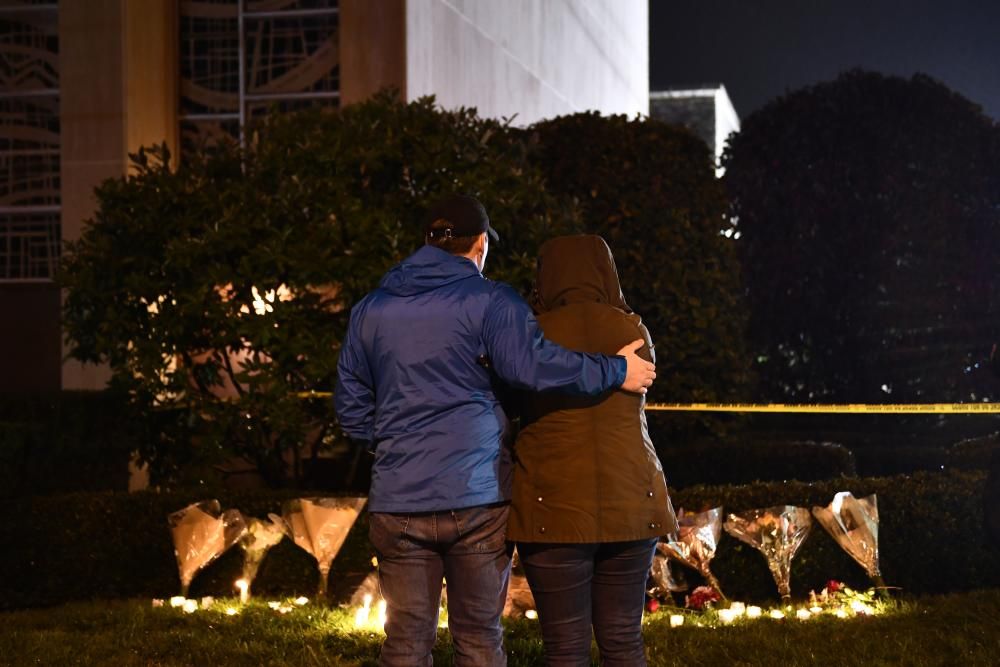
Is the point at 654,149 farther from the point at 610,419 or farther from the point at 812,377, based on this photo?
the point at 610,419

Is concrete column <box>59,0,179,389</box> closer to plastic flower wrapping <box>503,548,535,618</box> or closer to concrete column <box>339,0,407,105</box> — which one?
concrete column <box>339,0,407,105</box>

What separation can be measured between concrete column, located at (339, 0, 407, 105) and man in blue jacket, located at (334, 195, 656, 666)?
815cm

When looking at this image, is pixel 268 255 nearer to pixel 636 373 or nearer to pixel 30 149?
pixel 636 373

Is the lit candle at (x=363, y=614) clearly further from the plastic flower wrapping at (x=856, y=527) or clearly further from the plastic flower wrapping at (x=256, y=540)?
the plastic flower wrapping at (x=856, y=527)

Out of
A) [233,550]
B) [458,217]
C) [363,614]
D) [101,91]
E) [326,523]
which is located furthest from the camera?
[101,91]

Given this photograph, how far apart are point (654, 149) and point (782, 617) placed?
438 centimetres

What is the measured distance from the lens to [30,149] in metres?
12.3

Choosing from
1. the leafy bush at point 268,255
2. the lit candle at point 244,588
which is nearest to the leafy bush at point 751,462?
the leafy bush at point 268,255

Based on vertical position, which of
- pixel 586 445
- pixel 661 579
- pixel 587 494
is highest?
pixel 586 445

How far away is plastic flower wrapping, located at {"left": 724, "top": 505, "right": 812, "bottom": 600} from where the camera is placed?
235 inches

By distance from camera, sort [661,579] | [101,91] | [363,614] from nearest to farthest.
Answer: [363,614]
[661,579]
[101,91]

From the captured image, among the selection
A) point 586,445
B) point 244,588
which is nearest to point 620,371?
point 586,445

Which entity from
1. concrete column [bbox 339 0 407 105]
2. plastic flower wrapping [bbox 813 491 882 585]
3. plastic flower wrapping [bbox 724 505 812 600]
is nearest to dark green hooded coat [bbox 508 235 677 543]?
plastic flower wrapping [bbox 724 505 812 600]

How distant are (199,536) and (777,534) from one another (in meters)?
2.89
